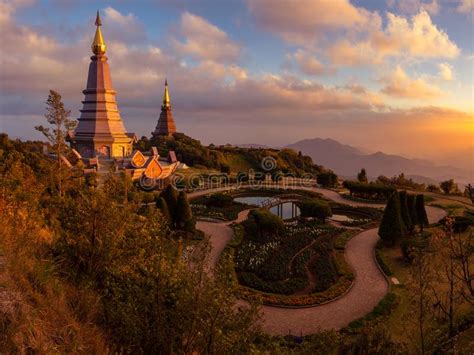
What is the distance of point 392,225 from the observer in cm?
2617

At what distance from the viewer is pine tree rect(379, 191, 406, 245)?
25953 millimetres

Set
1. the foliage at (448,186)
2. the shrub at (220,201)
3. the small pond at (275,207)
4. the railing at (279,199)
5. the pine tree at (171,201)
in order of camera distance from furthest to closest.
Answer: the foliage at (448,186), the railing at (279,199), the small pond at (275,207), the shrub at (220,201), the pine tree at (171,201)

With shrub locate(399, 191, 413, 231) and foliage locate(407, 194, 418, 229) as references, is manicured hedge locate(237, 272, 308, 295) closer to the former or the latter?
shrub locate(399, 191, 413, 231)

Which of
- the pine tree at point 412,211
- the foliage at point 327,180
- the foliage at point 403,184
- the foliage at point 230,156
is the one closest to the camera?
the pine tree at point 412,211

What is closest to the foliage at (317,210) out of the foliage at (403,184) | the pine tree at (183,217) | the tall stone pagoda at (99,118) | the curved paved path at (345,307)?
the curved paved path at (345,307)

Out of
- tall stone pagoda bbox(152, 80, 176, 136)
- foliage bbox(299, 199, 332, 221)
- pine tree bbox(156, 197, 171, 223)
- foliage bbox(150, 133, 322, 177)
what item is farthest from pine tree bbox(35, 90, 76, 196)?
tall stone pagoda bbox(152, 80, 176, 136)

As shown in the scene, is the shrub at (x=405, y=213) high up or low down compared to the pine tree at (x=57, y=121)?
down

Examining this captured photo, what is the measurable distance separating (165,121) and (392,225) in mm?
75225

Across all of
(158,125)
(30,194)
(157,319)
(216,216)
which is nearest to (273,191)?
(216,216)

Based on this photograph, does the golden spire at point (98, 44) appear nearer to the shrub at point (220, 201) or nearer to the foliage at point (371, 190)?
the shrub at point (220, 201)

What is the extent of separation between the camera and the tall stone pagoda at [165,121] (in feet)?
301

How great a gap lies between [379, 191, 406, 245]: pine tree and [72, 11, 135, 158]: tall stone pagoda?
3628 centimetres

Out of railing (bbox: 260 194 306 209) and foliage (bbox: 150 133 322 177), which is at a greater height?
foliage (bbox: 150 133 322 177)

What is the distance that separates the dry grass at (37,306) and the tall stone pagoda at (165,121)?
81.7m
